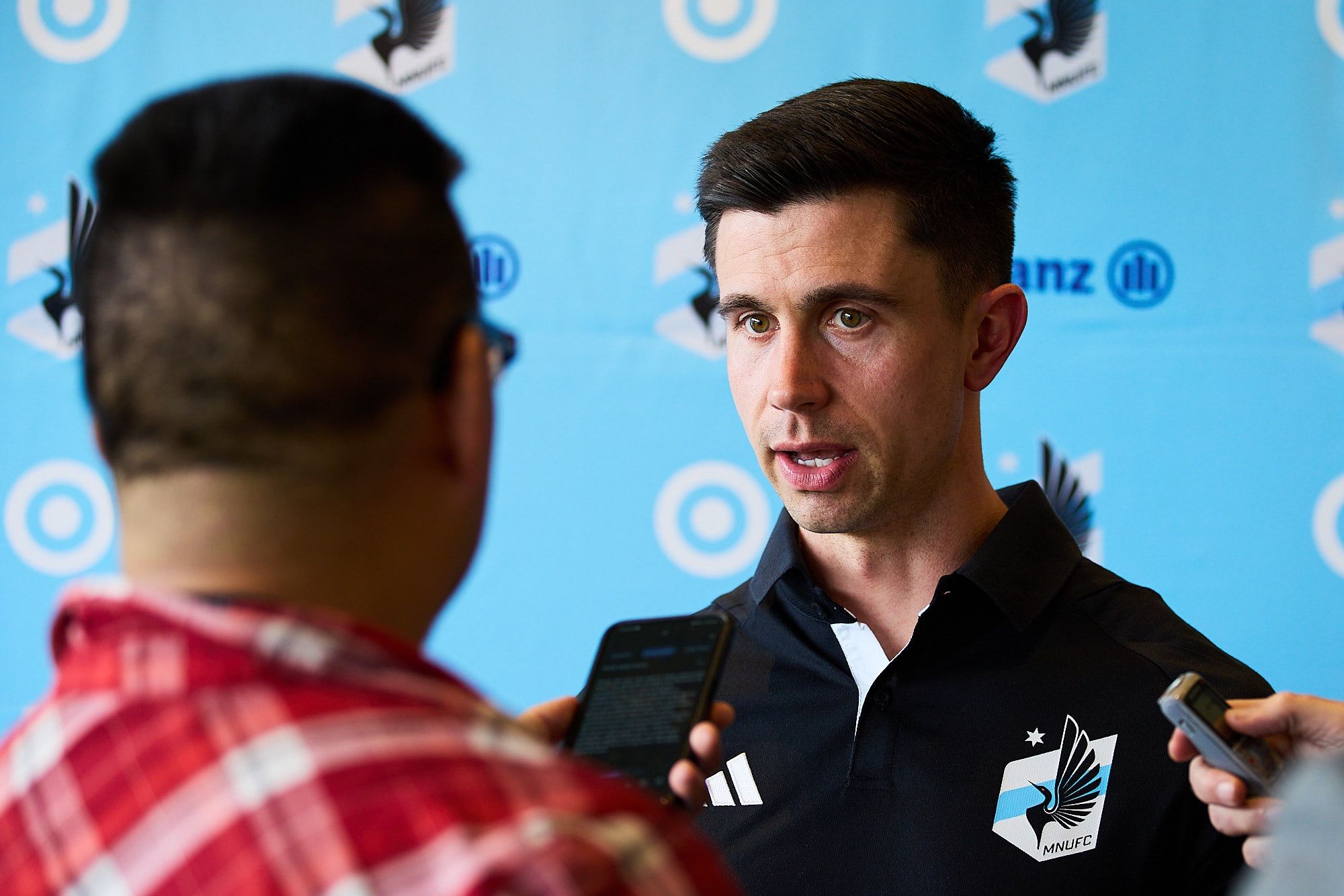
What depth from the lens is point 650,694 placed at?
84 centimetres

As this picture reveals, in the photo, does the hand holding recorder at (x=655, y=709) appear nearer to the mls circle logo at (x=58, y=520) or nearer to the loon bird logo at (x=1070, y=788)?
the loon bird logo at (x=1070, y=788)

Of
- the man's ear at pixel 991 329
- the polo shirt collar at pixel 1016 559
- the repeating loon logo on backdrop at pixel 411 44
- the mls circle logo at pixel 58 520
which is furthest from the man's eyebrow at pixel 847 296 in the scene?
the mls circle logo at pixel 58 520

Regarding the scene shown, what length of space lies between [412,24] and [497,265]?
0.41 metres

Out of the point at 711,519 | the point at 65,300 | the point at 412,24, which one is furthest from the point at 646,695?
the point at 65,300

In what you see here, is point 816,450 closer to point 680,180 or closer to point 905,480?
point 905,480

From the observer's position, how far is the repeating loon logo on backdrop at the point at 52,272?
200 cm

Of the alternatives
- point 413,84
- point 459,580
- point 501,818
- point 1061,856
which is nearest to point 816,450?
point 1061,856

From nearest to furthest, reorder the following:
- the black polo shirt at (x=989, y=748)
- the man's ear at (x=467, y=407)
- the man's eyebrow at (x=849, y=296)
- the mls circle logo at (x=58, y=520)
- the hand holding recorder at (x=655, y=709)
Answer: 1. the man's ear at (x=467, y=407)
2. the hand holding recorder at (x=655, y=709)
3. the black polo shirt at (x=989, y=748)
4. the man's eyebrow at (x=849, y=296)
5. the mls circle logo at (x=58, y=520)

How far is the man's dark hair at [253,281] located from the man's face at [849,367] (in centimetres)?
69

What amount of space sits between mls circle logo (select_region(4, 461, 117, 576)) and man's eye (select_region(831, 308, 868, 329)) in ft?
4.38

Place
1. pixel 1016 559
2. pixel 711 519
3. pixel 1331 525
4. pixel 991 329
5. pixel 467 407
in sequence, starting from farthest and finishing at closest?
pixel 711 519
pixel 1331 525
pixel 991 329
pixel 1016 559
pixel 467 407

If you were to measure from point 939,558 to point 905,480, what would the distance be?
0.08 metres

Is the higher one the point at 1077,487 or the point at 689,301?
the point at 689,301

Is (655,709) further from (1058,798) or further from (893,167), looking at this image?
(893,167)
